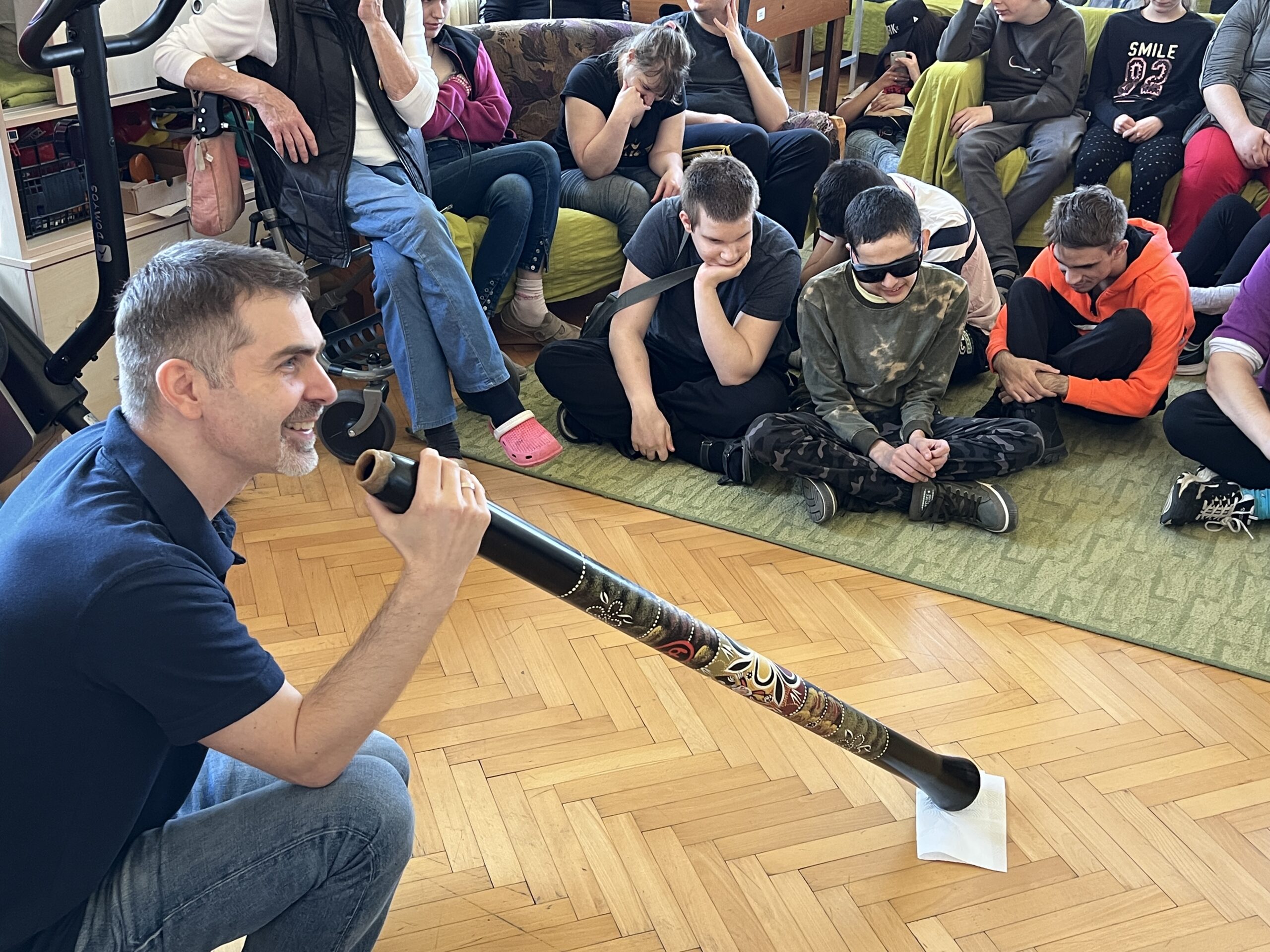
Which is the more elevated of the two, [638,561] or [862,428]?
[862,428]

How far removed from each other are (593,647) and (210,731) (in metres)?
1.23

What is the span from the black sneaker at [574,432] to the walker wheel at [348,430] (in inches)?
18.7

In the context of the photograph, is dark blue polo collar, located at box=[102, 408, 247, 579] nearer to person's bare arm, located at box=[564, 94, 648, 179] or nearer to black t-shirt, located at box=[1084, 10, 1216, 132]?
person's bare arm, located at box=[564, 94, 648, 179]

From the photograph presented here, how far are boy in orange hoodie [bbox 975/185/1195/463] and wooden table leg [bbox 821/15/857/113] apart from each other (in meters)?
2.87

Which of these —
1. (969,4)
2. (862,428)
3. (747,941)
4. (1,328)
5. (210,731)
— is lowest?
(747,941)

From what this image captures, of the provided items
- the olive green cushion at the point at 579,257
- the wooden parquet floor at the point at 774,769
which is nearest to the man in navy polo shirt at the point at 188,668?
the wooden parquet floor at the point at 774,769

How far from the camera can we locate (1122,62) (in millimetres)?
4180

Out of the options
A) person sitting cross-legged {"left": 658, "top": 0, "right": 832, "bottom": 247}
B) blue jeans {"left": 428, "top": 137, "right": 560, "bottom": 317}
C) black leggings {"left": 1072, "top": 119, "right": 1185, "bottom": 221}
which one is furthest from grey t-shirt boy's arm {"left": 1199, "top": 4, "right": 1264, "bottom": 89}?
blue jeans {"left": 428, "top": 137, "right": 560, "bottom": 317}

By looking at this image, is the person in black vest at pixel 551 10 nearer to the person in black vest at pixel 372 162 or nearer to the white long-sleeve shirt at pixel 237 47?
the person in black vest at pixel 372 162

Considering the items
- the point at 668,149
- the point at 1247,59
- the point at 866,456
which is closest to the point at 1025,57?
the point at 1247,59

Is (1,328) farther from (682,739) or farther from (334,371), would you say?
(682,739)

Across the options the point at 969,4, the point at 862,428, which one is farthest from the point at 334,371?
the point at 969,4

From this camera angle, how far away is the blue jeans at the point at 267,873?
1.25 metres

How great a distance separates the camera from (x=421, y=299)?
2.87 meters
